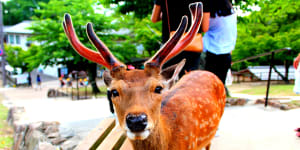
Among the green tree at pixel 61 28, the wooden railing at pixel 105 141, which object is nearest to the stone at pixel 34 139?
the wooden railing at pixel 105 141

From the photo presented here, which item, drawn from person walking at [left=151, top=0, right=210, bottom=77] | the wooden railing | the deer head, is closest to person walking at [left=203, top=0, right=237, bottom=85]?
person walking at [left=151, top=0, right=210, bottom=77]

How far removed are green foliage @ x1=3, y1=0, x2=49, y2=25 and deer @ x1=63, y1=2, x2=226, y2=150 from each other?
Answer: 53.4 m

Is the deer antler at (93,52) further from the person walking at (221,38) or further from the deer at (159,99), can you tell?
the person walking at (221,38)

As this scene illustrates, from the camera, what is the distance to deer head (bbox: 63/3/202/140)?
4.96 feet

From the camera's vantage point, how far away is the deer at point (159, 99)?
62.9 inches

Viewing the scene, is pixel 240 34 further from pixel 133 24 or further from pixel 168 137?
pixel 168 137

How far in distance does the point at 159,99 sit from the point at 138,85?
0.20 metres

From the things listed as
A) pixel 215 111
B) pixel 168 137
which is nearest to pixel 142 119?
pixel 168 137

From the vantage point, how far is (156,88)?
1.74 meters

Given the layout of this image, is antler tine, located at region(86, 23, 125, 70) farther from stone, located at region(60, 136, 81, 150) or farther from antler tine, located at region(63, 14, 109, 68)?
stone, located at region(60, 136, 81, 150)

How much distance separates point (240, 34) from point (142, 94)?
15.1 meters

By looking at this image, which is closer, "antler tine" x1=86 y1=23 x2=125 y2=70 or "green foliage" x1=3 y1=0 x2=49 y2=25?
"antler tine" x1=86 y1=23 x2=125 y2=70

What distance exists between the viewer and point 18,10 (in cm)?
4812

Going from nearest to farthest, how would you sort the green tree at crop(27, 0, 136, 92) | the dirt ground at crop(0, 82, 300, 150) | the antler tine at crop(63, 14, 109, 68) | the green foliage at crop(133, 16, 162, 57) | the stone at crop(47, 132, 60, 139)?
the antler tine at crop(63, 14, 109, 68) → the dirt ground at crop(0, 82, 300, 150) → the stone at crop(47, 132, 60, 139) → the green tree at crop(27, 0, 136, 92) → the green foliage at crop(133, 16, 162, 57)
